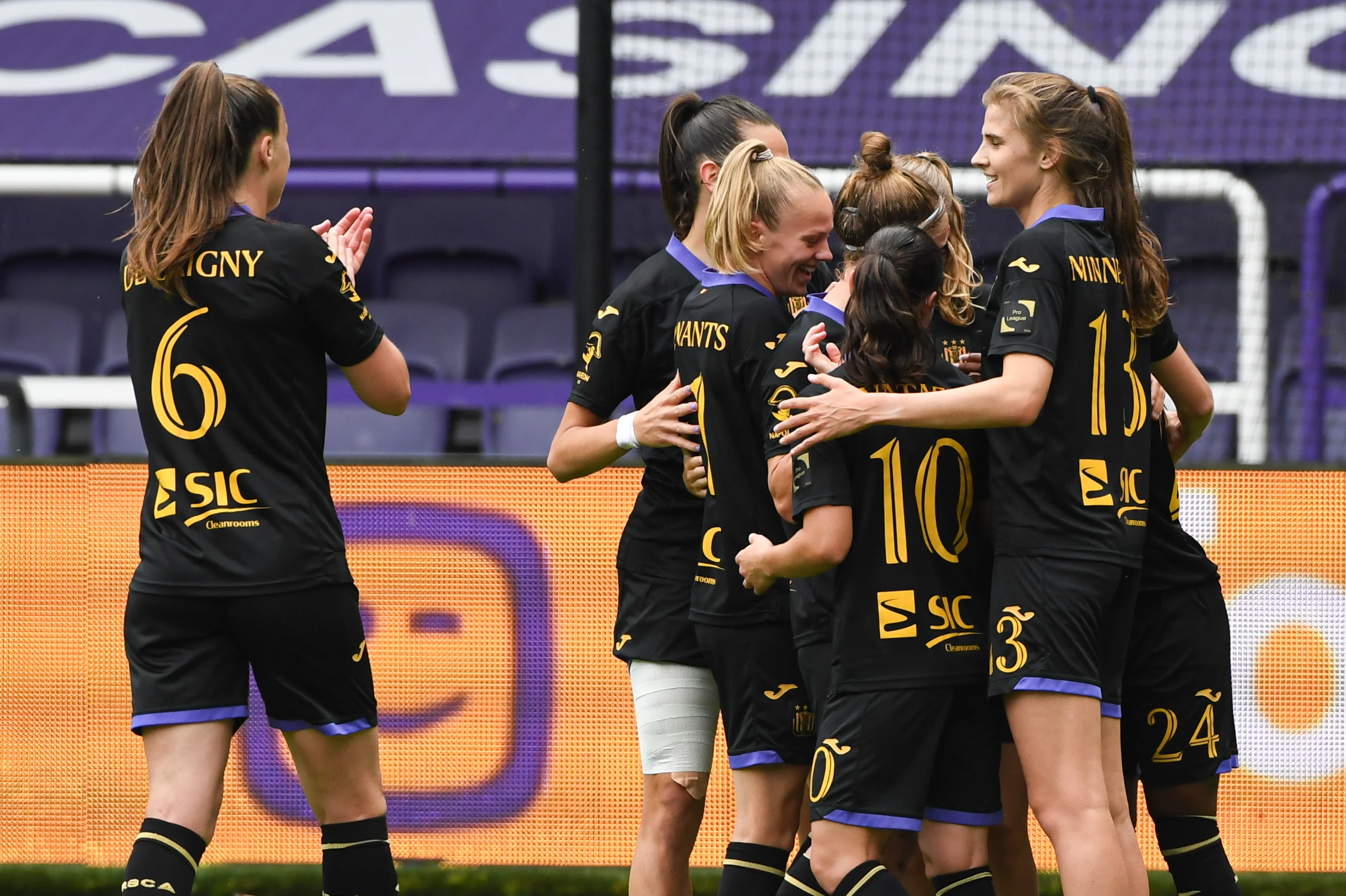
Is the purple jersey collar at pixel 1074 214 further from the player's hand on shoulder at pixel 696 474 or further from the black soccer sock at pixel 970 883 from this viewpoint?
the black soccer sock at pixel 970 883

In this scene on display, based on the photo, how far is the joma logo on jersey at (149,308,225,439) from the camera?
295cm

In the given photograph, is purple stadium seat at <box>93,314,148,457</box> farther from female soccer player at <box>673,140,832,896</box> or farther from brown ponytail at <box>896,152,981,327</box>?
brown ponytail at <box>896,152,981,327</box>

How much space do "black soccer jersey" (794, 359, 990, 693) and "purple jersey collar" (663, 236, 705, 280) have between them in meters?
0.63

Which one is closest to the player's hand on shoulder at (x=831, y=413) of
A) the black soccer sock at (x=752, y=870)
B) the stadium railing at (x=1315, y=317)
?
the black soccer sock at (x=752, y=870)

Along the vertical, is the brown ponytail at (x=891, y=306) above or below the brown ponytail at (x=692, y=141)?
below

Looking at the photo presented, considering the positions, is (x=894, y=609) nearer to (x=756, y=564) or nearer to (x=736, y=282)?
(x=756, y=564)

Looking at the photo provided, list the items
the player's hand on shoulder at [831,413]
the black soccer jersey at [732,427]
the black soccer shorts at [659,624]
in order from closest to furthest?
the player's hand on shoulder at [831,413] → the black soccer jersey at [732,427] → the black soccer shorts at [659,624]

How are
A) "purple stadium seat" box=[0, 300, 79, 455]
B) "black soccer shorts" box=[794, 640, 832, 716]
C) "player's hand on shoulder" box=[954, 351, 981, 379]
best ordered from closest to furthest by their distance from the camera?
"black soccer shorts" box=[794, 640, 832, 716], "player's hand on shoulder" box=[954, 351, 981, 379], "purple stadium seat" box=[0, 300, 79, 455]

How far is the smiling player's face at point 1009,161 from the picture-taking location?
2.96 metres

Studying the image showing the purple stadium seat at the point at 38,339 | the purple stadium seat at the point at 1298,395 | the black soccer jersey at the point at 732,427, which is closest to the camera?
the black soccer jersey at the point at 732,427

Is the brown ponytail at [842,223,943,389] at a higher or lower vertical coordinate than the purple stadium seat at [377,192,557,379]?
lower

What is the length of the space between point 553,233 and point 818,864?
18.4 feet

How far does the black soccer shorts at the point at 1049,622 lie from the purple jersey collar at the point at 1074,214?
2.06 feet

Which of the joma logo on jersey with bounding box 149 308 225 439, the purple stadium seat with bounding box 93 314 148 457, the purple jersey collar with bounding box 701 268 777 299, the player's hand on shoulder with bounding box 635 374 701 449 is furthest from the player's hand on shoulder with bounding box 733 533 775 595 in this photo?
the purple stadium seat with bounding box 93 314 148 457
